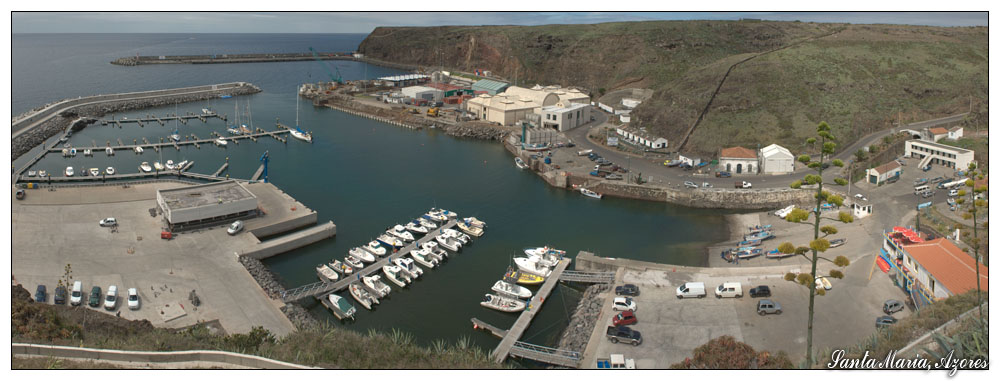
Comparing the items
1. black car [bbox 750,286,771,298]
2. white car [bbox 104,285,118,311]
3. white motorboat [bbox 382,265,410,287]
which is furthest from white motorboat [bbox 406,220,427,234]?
black car [bbox 750,286,771,298]

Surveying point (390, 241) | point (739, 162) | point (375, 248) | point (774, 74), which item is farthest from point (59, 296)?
point (774, 74)

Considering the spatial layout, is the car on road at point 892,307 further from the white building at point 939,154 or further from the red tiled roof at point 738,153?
the white building at point 939,154

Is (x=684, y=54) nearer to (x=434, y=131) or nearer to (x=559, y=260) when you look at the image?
(x=434, y=131)

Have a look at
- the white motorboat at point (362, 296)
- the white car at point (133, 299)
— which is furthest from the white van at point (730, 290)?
the white car at point (133, 299)

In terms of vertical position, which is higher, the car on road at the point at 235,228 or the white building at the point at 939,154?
the white building at the point at 939,154

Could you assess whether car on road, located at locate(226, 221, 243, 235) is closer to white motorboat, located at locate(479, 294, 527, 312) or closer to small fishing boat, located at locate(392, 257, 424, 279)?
small fishing boat, located at locate(392, 257, 424, 279)
